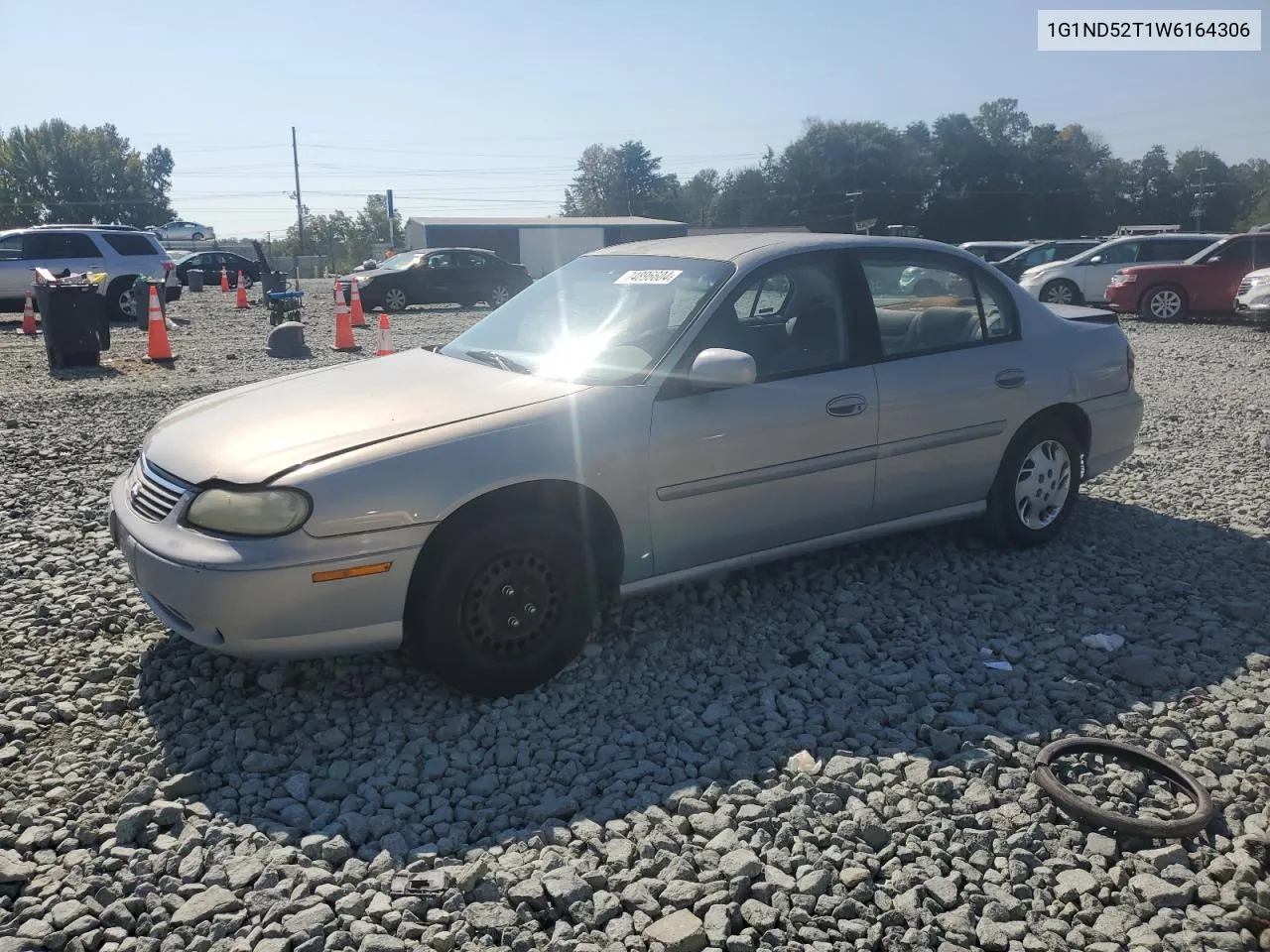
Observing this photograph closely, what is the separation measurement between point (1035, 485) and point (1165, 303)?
15085 millimetres

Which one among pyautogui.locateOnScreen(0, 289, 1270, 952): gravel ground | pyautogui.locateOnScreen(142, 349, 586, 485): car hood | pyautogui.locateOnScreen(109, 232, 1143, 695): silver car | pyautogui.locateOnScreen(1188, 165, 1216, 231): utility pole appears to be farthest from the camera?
pyautogui.locateOnScreen(1188, 165, 1216, 231): utility pole

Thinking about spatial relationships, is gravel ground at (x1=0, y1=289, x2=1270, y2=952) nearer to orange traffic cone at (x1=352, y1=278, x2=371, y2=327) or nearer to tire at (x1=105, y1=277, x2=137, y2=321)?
orange traffic cone at (x1=352, y1=278, x2=371, y2=327)

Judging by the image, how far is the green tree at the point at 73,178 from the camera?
8750 centimetres

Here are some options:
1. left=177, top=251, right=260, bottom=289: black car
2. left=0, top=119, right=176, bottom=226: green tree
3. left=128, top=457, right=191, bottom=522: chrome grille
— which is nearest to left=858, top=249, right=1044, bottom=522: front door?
left=128, top=457, right=191, bottom=522: chrome grille

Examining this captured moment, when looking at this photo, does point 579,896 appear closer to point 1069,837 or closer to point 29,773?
point 1069,837

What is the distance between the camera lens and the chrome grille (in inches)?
144

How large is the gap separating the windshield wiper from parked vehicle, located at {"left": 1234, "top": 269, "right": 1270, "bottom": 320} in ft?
49.8

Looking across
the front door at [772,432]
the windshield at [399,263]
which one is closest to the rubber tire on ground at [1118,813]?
the front door at [772,432]

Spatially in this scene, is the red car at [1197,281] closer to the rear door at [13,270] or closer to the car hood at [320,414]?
the car hood at [320,414]

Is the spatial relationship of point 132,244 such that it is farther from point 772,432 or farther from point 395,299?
point 772,432

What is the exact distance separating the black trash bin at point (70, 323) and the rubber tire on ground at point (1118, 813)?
37.3ft

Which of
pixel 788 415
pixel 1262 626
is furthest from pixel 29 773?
pixel 1262 626

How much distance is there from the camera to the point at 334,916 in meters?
2.65

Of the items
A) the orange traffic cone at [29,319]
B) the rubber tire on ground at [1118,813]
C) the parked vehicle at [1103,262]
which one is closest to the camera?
the rubber tire on ground at [1118,813]
